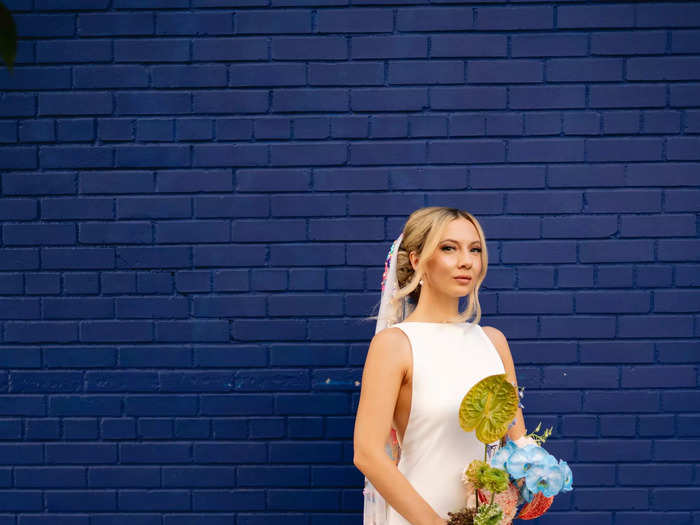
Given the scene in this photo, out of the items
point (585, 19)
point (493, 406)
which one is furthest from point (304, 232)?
point (585, 19)

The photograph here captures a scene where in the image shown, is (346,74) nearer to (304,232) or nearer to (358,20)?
(358,20)

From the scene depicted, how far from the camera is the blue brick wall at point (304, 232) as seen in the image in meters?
2.90

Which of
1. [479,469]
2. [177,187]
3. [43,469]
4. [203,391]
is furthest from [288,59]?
[43,469]

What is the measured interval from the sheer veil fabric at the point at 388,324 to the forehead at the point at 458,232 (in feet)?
0.72

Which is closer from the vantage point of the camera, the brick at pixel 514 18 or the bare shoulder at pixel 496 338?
the bare shoulder at pixel 496 338

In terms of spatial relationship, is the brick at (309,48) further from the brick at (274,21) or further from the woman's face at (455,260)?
the woman's face at (455,260)

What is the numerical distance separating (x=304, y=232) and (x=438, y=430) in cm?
129

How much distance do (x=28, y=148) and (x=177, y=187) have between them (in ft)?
2.67

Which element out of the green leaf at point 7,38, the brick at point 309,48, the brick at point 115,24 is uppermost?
the brick at point 115,24

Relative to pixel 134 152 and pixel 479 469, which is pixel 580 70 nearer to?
pixel 479 469

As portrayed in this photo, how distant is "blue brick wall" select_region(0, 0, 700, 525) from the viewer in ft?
9.50

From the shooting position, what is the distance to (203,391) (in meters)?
2.94

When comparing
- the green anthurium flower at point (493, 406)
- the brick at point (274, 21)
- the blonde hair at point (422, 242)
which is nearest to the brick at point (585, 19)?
the brick at point (274, 21)

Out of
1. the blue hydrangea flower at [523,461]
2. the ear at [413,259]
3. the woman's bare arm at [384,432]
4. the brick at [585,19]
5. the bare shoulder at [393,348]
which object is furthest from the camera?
the brick at [585,19]
